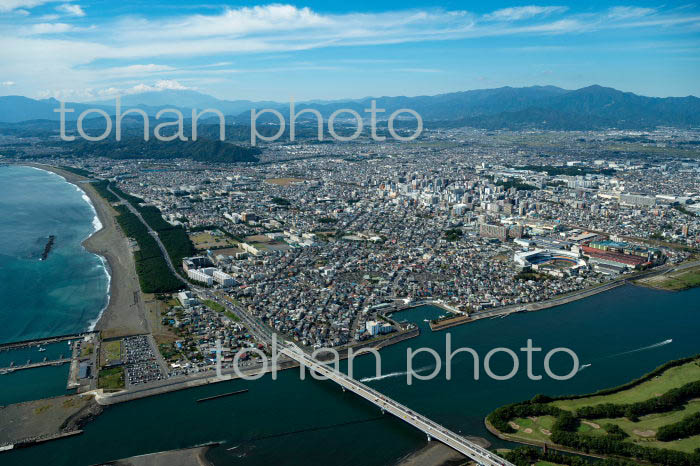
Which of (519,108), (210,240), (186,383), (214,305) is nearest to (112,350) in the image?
(186,383)

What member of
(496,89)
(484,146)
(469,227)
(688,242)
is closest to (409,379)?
(469,227)

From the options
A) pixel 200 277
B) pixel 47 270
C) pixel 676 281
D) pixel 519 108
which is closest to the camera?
pixel 200 277

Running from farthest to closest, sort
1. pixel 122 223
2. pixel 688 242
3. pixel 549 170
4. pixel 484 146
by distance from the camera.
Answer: pixel 484 146 → pixel 549 170 → pixel 122 223 → pixel 688 242

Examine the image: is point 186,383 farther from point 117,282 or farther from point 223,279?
point 117,282

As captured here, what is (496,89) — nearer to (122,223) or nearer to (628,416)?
(122,223)

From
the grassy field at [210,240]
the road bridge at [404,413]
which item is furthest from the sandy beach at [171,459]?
the grassy field at [210,240]
